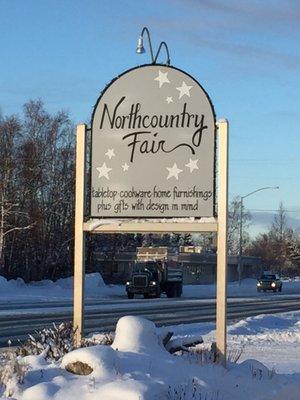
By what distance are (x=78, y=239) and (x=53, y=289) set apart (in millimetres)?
41691

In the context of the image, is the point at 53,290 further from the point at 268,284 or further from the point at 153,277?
the point at 268,284

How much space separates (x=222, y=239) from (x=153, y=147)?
129cm

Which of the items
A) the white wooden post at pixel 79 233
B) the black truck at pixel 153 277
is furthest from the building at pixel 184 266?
the white wooden post at pixel 79 233

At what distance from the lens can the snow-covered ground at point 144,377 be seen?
6.01m

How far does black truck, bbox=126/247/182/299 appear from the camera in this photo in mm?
44125

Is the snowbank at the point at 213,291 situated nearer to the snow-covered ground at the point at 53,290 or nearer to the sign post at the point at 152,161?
the snow-covered ground at the point at 53,290

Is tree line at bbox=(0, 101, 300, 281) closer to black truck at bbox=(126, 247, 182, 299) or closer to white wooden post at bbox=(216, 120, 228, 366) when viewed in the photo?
black truck at bbox=(126, 247, 182, 299)

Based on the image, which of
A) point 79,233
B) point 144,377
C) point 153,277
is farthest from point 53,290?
point 144,377

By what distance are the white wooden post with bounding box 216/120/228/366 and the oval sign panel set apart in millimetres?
129

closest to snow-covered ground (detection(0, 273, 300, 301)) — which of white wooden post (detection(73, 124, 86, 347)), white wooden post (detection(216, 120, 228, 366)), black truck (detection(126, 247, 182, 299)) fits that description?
black truck (detection(126, 247, 182, 299))

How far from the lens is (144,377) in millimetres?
6316

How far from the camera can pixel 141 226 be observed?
336 inches

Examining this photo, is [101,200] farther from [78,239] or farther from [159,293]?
[159,293]

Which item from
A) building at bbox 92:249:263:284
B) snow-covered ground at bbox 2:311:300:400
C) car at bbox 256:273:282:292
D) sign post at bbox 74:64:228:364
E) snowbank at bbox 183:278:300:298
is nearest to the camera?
snow-covered ground at bbox 2:311:300:400
